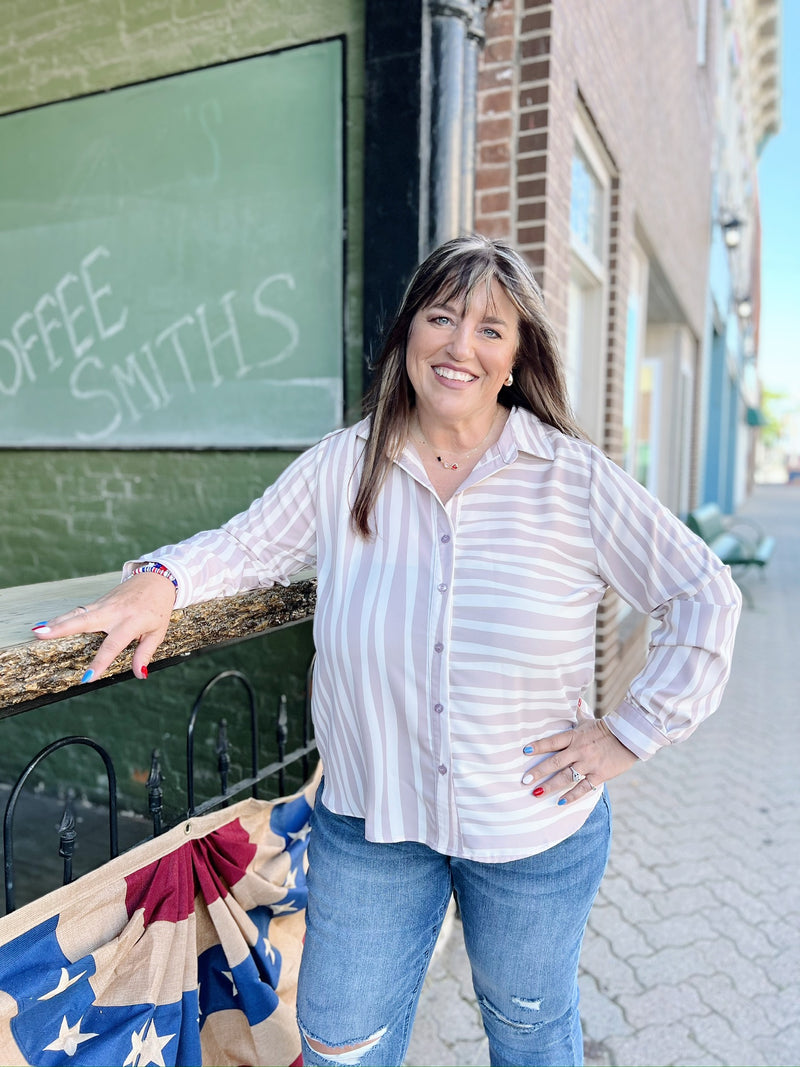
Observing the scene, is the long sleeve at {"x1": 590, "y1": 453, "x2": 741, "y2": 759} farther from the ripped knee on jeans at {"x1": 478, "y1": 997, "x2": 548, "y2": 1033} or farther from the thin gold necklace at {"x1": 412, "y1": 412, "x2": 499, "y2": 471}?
the ripped knee on jeans at {"x1": 478, "y1": 997, "x2": 548, "y2": 1033}

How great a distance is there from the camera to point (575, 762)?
1491 mm

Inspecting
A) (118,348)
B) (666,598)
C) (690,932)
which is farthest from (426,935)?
(118,348)

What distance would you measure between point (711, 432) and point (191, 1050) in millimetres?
16538

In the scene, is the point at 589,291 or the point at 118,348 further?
the point at 589,291

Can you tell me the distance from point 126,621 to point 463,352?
800 millimetres

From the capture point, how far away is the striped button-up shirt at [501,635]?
1.45 metres

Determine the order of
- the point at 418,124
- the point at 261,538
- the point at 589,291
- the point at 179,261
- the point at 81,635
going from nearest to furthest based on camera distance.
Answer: the point at 81,635 → the point at 261,538 → the point at 418,124 → the point at 179,261 → the point at 589,291

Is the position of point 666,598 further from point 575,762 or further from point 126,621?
point 126,621

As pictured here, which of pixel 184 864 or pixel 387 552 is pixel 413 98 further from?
pixel 184 864

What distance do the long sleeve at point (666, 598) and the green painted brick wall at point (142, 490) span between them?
214cm

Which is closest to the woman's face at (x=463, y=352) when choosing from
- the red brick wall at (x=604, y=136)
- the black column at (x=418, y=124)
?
the black column at (x=418, y=124)

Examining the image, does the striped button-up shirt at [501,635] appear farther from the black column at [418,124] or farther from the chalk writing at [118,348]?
the chalk writing at [118,348]

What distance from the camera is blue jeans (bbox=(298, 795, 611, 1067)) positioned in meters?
1.53

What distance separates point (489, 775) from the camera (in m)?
1.47
